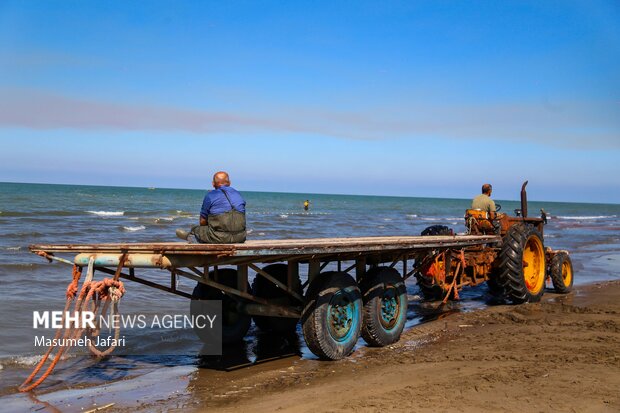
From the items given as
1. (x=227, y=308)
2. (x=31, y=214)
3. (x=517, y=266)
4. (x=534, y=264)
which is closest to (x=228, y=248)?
(x=227, y=308)

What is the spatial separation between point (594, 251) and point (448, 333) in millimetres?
18408

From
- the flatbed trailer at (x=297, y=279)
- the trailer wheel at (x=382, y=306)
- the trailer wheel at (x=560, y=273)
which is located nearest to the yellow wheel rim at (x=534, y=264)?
the trailer wheel at (x=560, y=273)

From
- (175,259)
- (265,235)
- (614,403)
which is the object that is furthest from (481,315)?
(265,235)

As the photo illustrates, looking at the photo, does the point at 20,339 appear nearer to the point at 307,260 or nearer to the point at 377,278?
the point at 307,260

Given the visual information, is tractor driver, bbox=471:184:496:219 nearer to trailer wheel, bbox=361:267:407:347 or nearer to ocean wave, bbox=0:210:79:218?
trailer wheel, bbox=361:267:407:347

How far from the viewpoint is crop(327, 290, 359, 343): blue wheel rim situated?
6.84m

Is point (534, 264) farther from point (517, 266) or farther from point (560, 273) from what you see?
point (517, 266)

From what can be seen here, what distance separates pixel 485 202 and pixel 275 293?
473 centimetres

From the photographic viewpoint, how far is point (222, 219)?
21.0 feet

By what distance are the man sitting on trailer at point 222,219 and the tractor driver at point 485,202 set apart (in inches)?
225

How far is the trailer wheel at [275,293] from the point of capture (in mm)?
7390

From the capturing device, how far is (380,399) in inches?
201

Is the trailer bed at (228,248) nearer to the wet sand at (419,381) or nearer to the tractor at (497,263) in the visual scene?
the wet sand at (419,381)

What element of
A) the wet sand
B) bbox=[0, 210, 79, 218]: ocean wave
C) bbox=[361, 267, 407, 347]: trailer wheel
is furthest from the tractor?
bbox=[0, 210, 79, 218]: ocean wave
